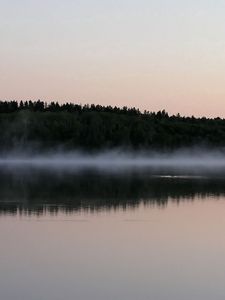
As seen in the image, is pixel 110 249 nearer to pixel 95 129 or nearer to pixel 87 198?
pixel 87 198

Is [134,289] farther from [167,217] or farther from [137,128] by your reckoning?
[137,128]

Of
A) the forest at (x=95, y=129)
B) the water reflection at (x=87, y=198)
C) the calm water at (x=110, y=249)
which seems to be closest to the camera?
the calm water at (x=110, y=249)

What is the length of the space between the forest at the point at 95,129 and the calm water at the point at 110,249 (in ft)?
270

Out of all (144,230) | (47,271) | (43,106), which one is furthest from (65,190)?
(43,106)

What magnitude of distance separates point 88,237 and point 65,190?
1208 centimetres

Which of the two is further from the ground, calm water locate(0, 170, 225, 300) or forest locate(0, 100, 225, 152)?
forest locate(0, 100, 225, 152)

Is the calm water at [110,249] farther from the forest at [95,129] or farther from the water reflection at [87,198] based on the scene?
the forest at [95,129]

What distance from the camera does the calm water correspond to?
839cm

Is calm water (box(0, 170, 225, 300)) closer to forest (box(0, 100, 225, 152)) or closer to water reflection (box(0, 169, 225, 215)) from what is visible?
water reflection (box(0, 169, 225, 215))

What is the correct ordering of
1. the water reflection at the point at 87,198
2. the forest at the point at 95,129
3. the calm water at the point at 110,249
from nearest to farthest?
1. the calm water at the point at 110,249
2. the water reflection at the point at 87,198
3. the forest at the point at 95,129

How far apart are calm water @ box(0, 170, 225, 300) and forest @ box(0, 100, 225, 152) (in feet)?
270

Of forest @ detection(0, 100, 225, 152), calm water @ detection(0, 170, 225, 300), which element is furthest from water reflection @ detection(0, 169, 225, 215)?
forest @ detection(0, 100, 225, 152)

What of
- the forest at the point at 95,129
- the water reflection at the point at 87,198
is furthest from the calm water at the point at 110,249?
the forest at the point at 95,129

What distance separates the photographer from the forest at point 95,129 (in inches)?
4011
